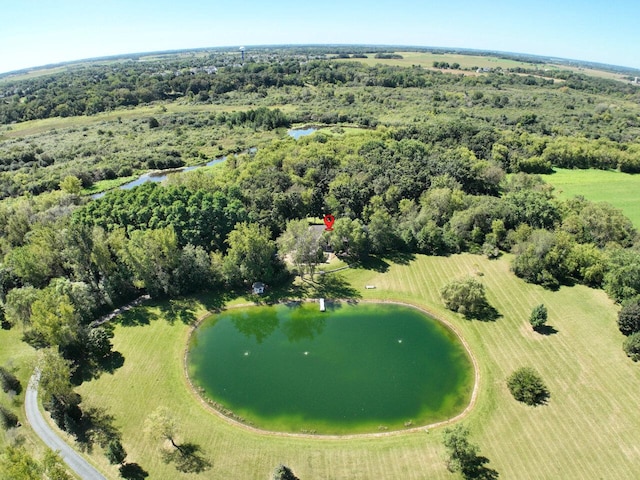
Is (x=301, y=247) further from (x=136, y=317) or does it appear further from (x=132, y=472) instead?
(x=132, y=472)

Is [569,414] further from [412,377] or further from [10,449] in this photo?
[10,449]

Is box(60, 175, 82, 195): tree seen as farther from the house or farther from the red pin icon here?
the red pin icon

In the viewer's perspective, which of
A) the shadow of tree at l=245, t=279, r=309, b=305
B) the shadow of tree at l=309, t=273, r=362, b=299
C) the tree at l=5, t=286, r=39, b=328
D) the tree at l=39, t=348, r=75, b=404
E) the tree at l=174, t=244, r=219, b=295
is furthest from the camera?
the shadow of tree at l=309, t=273, r=362, b=299

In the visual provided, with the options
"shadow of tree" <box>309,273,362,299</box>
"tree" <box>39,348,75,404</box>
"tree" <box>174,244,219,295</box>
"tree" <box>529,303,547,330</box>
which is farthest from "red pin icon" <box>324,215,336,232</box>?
"tree" <box>39,348,75,404</box>

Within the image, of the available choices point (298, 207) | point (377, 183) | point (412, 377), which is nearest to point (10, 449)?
point (412, 377)

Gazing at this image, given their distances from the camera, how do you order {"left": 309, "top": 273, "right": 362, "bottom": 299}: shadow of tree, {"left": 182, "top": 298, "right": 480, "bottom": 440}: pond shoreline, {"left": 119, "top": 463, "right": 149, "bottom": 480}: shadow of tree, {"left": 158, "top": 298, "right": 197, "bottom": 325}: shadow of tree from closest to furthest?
{"left": 119, "top": 463, "right": 149, "bottom": 480}: shadow of tree → {"left": 182, "top": 298, "right": 480, "bottom": 440}: pond shoreline → {"left": 158, "top": 298, "right": 197, "bottom": 325}: shadow of tree → {"left": 309, "top": 273, "right": 362, "bottom": 299}: shadow of tree

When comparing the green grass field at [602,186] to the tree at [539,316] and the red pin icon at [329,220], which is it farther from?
the red pin icon at [329,220]

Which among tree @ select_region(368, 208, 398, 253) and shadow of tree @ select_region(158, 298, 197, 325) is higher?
tree @ select_region(368, 208, 398, 253)
